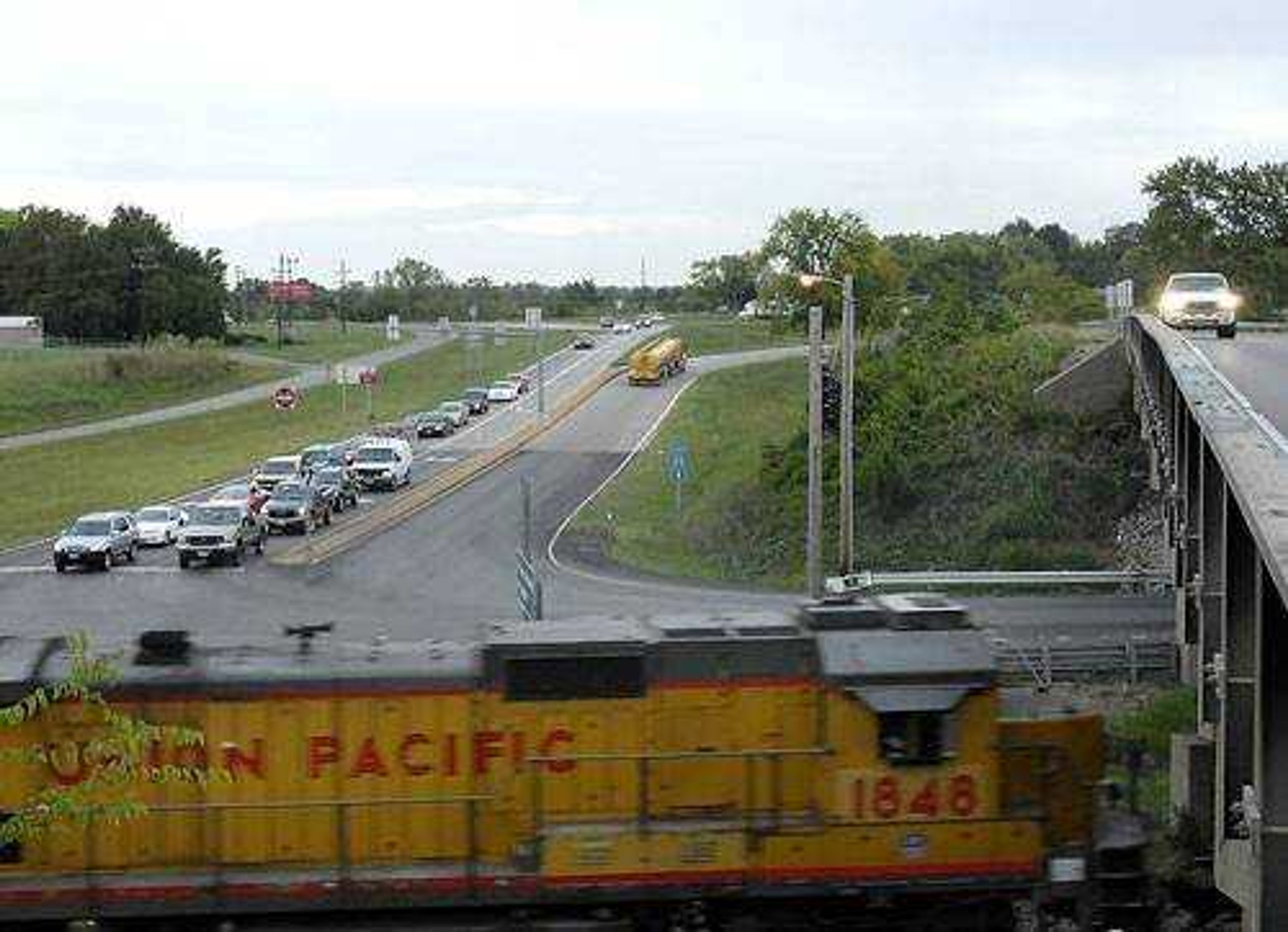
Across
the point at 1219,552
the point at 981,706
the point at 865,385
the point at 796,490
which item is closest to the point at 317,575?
the point at 796,490

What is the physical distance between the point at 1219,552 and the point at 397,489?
136ft

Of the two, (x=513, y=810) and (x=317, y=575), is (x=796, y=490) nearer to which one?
(x=317, y=575)

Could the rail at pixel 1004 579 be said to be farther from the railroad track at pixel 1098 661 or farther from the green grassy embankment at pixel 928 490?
the railroad track at pixel 1098 661

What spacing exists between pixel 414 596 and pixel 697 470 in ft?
84.3

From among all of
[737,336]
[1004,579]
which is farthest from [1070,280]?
[1004,579]

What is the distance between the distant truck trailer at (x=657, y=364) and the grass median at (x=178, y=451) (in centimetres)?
1117

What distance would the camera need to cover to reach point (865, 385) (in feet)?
191

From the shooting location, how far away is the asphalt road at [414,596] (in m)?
37.6

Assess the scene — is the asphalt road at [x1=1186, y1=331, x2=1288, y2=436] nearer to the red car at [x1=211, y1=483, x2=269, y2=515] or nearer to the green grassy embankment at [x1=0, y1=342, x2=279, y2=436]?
the red car at [x1=211, y1=483, x2=269, y2=515]

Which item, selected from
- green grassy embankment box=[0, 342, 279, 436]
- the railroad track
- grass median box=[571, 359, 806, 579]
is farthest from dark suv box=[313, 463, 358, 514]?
green grassy embankment box=[0, 342, 279, 436]

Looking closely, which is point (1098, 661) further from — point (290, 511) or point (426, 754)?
point (290, 511)

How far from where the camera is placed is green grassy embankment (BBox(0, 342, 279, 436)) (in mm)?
85375

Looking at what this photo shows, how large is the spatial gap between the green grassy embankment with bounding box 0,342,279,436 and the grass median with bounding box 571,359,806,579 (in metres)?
28.8

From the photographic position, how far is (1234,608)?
1998 centimetres
